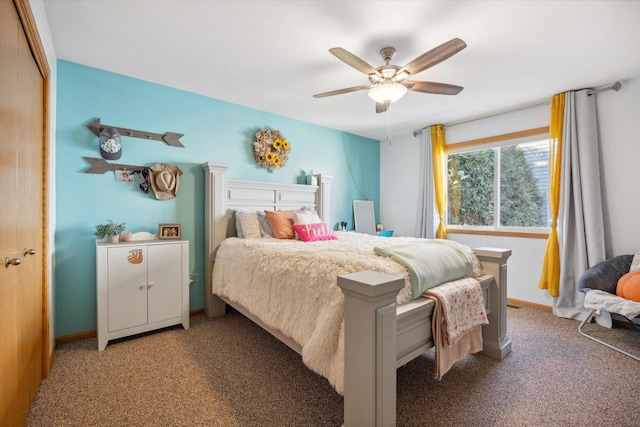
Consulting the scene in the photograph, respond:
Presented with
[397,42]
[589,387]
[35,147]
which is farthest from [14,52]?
[589,387]

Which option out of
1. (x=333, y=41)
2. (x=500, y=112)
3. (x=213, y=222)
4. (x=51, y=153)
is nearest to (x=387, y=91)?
(x=333, y=41)

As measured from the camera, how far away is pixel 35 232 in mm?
1739

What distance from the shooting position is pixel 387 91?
7.33 ft

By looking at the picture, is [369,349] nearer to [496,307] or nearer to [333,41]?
[496,307]

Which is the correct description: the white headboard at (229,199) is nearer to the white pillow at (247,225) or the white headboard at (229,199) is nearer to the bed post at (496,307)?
the white pillow at (247,225)

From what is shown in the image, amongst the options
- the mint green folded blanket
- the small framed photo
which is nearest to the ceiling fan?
the mint green folded blanket

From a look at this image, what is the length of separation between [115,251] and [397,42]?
2792mm

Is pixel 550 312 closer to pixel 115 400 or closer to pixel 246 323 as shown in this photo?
pixel 246 323

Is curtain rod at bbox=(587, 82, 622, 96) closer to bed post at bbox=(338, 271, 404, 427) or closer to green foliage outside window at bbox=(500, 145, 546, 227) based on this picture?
green foliage outside window at bbox=(500, 145, 546, 227)

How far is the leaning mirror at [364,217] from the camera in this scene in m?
4.72

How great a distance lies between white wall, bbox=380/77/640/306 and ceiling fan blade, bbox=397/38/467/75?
2297 mm

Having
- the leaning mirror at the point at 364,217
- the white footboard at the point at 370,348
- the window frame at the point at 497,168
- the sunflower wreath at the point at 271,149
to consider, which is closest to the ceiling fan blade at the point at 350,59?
the white footboard at the point at 370,348

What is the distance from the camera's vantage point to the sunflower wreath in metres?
3.55

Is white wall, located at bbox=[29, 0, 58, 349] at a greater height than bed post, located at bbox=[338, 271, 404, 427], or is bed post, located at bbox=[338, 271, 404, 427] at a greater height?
white wall, located at bbox=[29, 0, 58, 349]
